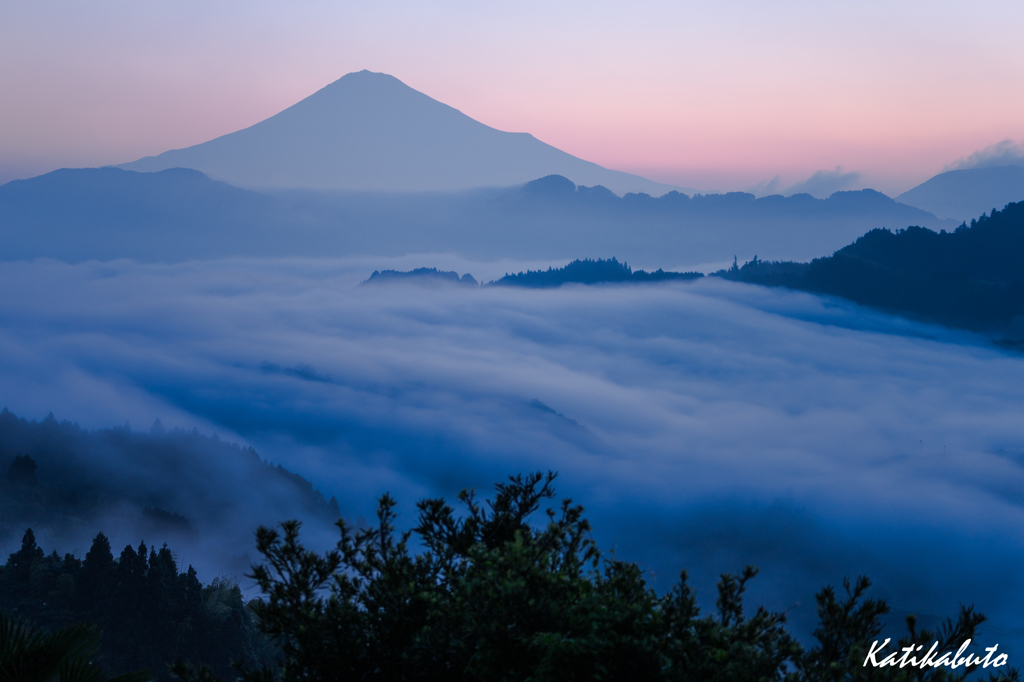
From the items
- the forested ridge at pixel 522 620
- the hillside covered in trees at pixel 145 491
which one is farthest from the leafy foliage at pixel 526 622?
the hillside covered in trees at pixel 145 491

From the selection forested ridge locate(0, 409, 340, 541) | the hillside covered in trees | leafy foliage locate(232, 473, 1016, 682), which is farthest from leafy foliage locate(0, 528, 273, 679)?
leafy foliage locate(232, 473, 1016, 682)

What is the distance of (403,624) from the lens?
9047mm

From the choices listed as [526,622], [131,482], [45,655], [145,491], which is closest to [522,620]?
[526,622]

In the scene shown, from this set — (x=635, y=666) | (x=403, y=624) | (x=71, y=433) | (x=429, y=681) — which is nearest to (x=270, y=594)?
(x=403, y=624)

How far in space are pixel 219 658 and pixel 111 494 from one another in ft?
297

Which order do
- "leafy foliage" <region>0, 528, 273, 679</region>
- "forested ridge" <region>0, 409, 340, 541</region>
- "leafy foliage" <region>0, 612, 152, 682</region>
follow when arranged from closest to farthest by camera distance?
"leafy foliage" <region>0, 612, 152, 682</region> → "leafy foliage" <region>0, 528, 273, 679</region> → "forested ridge" <region>0, 409, 340, 541</region>

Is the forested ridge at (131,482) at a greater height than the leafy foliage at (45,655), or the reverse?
the leafy foliage at (45,655)

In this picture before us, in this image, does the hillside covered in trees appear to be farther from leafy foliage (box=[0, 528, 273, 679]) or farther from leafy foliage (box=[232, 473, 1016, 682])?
leafy foliage (box=[232, 473, 1016, 682])
